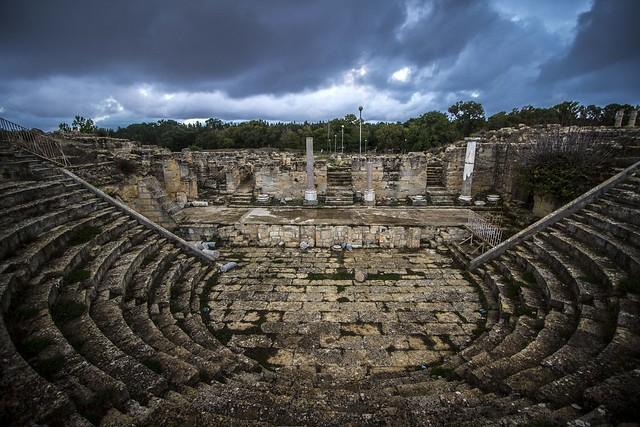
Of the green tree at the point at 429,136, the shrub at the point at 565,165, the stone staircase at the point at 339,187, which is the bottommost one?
the stone staircase at the point at 339,187

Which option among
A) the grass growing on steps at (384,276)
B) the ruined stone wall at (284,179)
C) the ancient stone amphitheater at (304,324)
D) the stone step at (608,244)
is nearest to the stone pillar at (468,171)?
the ancient stone amphitheater at (304,324)

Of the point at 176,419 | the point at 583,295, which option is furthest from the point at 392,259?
the point at 176,419

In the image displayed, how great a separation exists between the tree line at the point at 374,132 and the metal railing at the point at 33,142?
2309 cm

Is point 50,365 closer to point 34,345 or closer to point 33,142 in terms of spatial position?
point 34,345

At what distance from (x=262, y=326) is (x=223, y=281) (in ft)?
8.20

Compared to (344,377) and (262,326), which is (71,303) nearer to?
(262,326)

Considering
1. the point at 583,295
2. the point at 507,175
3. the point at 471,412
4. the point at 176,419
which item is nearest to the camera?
the point at 176,419

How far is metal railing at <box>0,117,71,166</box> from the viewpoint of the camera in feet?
32.6

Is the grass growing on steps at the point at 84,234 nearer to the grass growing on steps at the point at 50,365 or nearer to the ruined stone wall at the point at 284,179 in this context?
the grass growing on steps at the point at 50,365

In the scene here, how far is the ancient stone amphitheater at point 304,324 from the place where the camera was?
3264mm

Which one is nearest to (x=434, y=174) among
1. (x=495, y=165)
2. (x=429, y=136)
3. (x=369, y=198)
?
(x=495, y=165)

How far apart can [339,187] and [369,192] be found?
1958mm

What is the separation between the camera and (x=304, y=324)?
20.8 feet

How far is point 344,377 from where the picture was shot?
16.2 ft
